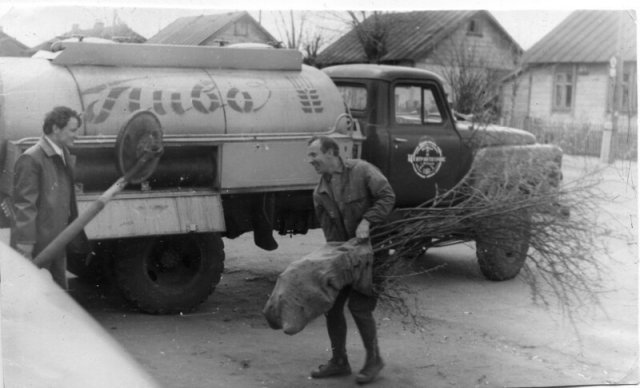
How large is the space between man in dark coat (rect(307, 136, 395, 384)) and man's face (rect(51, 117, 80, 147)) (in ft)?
5.57

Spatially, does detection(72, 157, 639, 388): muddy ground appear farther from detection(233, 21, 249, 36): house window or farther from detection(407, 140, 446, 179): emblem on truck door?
detection(233, 21, 249, 36): house window

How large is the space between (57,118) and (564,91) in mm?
5283

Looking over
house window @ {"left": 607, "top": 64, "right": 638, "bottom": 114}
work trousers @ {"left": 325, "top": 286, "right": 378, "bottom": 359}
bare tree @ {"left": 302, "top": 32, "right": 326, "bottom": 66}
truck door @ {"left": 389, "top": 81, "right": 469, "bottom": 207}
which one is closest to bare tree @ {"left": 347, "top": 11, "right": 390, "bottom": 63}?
bare tree @ {"left": 302, "top": 32, "right": 326, "bottom": 66}

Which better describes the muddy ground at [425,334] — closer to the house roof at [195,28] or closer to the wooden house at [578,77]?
the wooden house at [578,77]

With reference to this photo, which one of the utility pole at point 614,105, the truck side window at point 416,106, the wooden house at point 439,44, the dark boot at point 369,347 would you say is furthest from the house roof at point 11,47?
the utility pole at point 614,105

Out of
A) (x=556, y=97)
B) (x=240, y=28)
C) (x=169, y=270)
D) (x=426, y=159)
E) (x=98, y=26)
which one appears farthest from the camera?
(x=556, y=97)

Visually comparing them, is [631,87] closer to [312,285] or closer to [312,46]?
[312,46]

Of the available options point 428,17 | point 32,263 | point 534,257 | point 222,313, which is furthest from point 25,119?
point 534,257

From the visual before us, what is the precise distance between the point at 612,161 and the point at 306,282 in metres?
2.86

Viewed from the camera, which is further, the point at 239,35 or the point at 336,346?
the point at 239,35

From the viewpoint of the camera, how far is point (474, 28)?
25.4 ft

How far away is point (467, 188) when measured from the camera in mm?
7453

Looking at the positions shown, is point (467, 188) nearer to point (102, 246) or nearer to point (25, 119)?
point (102, 246)

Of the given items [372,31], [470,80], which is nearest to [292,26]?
[372,31]
